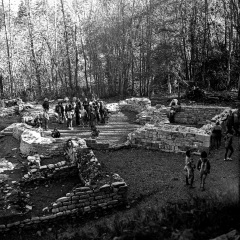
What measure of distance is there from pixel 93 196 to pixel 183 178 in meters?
3.32

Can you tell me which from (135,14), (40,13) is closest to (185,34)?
(135,14)

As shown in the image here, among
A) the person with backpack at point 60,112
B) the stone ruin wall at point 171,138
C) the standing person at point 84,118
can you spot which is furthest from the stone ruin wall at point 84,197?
the person with backpack at point 60,112

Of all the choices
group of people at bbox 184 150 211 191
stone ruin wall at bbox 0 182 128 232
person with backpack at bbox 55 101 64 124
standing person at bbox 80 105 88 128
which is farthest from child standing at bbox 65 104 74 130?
stone ruin wall at bbox 0 182 128 232

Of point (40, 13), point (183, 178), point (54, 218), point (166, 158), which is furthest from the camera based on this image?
point (40, 13)

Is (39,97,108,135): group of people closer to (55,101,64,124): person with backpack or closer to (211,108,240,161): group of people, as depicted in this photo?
(55,101,64,124): person with backpack

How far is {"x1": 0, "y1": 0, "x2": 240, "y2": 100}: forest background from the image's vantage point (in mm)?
25531

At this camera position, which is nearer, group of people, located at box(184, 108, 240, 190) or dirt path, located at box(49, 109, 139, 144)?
group of people, located at box(184, 108, 240, 190)

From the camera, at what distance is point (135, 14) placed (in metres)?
27.7

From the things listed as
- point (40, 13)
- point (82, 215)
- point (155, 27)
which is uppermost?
point (40, 13)

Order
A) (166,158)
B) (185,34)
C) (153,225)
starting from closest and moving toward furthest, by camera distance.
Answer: (153,225) → (166,158) → (185,34)

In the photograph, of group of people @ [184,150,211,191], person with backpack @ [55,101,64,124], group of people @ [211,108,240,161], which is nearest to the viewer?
group of people @ [184,150,211,191]

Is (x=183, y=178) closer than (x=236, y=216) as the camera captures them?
No

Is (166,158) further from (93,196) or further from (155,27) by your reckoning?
(155,27)

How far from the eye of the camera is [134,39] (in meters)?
28.4
